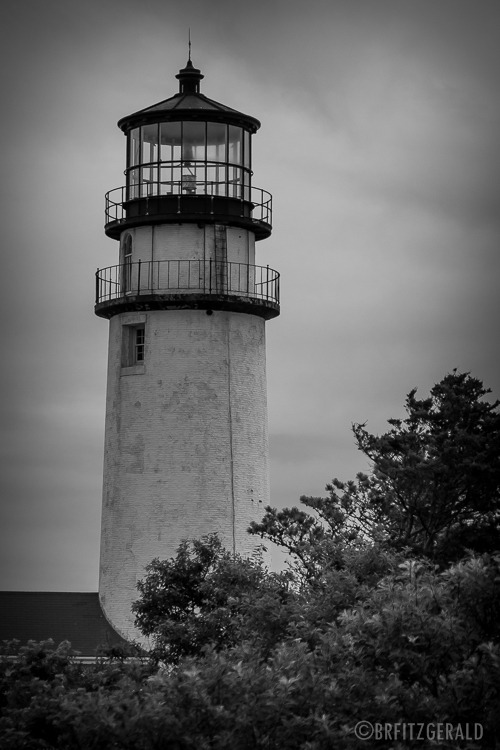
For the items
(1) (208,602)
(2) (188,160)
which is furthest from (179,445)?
(1) (208,602)

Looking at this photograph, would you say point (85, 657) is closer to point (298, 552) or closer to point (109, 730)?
point (298, 552)

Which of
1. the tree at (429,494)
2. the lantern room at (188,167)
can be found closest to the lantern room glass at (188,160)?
the lantern room at (188,167)

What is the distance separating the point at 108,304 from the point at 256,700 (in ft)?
72.7

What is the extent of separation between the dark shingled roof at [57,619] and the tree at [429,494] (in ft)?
18.7

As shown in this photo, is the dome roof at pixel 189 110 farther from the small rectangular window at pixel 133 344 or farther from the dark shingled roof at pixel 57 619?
the dark shingled roof at pixel 57 619

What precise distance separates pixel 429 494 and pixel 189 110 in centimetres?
1166

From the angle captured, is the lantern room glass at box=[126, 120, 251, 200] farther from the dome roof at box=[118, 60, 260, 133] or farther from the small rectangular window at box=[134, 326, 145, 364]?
the small rectangular window at box=[134, 326, 145, 364]

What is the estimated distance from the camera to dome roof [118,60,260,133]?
43.9m

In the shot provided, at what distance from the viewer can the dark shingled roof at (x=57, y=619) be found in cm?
4206

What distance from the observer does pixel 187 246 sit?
43.9 meters

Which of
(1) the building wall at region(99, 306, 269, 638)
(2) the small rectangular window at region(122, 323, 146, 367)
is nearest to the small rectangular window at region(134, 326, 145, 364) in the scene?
(2) the small rectangular window at region(122, 323, 146, 367)

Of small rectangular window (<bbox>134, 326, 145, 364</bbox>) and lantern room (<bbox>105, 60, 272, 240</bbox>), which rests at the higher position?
lantern room (<bbox>105, 60, 272, 240</bbox>)

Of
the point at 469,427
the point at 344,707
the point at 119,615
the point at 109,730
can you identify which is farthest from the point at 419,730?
the point at 119,615

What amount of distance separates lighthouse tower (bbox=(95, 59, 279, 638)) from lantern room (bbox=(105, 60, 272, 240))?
35 mm
